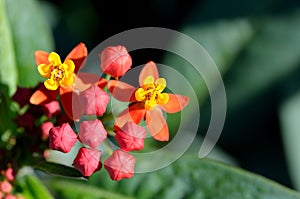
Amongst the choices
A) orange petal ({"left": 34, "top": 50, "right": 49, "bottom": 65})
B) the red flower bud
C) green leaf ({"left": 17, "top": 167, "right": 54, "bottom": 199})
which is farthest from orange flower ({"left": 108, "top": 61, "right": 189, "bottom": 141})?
green leaf ({"left": 17, "top": 167, "right": 54, "bottom": 199})

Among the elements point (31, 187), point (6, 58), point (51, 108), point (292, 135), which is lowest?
point (292, 135)

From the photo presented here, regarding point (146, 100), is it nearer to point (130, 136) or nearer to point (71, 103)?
point (130, 136)

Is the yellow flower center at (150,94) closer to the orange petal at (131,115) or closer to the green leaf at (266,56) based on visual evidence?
the orange petal at (131,115)

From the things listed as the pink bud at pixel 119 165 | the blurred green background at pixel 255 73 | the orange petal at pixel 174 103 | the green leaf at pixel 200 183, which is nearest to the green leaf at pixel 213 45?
the blurred green background at pixel 255 73

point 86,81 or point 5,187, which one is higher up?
point 86,81

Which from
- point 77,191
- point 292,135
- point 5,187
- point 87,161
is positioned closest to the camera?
point 87,161

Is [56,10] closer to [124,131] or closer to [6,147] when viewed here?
[6,147]

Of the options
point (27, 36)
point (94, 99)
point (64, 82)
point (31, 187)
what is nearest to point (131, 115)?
point (94, 99)
